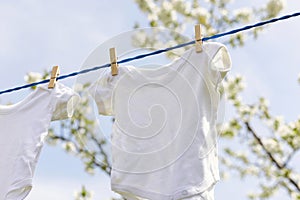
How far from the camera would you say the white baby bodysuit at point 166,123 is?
1837 mm

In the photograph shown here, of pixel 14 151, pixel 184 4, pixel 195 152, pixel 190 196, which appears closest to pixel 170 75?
pixel 195 152

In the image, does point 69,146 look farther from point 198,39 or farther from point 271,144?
point 198,39

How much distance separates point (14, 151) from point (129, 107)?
1.60 ft

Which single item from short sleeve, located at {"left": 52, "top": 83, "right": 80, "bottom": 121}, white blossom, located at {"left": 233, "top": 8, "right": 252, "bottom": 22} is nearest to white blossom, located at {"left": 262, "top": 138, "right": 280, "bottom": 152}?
white blossom, located at {"left": 233, "top": 8, "right": 252, "bottom": 22}

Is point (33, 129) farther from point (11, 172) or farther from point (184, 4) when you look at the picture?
point (184, 4)

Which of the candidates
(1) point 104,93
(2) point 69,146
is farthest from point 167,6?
(1) point 104,93

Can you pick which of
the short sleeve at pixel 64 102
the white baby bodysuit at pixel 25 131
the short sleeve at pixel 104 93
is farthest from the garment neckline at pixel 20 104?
the short sleeve at pixel 104 93

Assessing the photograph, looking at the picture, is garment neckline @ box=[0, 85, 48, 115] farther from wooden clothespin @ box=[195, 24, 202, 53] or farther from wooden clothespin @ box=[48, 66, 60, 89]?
wooden clothespin @ box=[195, 24, 202, 53]

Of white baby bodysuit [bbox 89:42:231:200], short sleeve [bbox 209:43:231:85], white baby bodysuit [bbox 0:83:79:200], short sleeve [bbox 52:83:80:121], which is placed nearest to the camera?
white baby bodysuit [bbox 89:42:231:200]

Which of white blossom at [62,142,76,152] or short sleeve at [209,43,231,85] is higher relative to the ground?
short sleeve at [209,43,231,85]

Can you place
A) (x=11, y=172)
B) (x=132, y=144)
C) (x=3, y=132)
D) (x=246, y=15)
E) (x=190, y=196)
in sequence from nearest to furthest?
(x=190, y=196), (x=132, y=144), (x=11, y=172), (x=3, y=132), (x=246, y=15)

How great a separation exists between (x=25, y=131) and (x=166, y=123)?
0.59 metres

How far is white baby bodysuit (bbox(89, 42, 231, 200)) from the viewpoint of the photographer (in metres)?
1.84

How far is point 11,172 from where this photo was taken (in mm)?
2096
